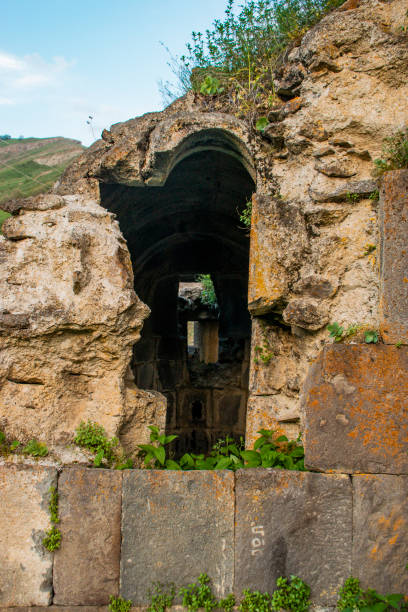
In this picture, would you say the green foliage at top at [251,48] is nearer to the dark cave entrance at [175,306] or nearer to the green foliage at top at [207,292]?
the dark cave entrance at [175,306]

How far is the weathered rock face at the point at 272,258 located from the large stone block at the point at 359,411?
36 cm

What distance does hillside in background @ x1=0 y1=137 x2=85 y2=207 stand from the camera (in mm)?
4535

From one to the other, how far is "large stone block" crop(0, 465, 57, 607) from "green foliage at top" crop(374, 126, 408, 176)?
2831 mm

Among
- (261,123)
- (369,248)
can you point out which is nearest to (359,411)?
(369,248)

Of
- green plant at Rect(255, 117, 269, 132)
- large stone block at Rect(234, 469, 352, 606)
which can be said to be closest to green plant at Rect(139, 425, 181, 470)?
large stone block at Rect(234, 469, 352, 606)

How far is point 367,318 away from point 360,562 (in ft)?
4.52

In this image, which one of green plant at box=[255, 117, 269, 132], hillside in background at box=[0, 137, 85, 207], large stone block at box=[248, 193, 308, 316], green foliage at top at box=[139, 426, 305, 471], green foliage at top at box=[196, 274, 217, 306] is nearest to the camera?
green foliage at top at box=[139, 426, 305, 471]

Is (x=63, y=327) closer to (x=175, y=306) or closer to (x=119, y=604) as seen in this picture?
(x=119, y=604)

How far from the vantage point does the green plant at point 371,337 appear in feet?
9.00

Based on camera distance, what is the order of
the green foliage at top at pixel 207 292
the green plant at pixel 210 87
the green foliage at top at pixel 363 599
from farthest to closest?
1. the green foliage at top at pixel 207 292
2. the green plant at pixel 210 87
3. the green foliage at top at pixel 363 599

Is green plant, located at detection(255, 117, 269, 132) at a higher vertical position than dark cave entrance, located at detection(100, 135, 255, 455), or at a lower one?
higher

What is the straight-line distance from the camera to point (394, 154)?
300 centimetres

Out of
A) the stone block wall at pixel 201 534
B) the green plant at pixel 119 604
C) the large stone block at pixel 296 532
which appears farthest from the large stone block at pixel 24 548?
the large stone block at pixel 296 532

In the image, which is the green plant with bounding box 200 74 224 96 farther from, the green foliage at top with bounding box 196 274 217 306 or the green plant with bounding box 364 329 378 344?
the green foliage at top with bounding box 196 274 217 306
